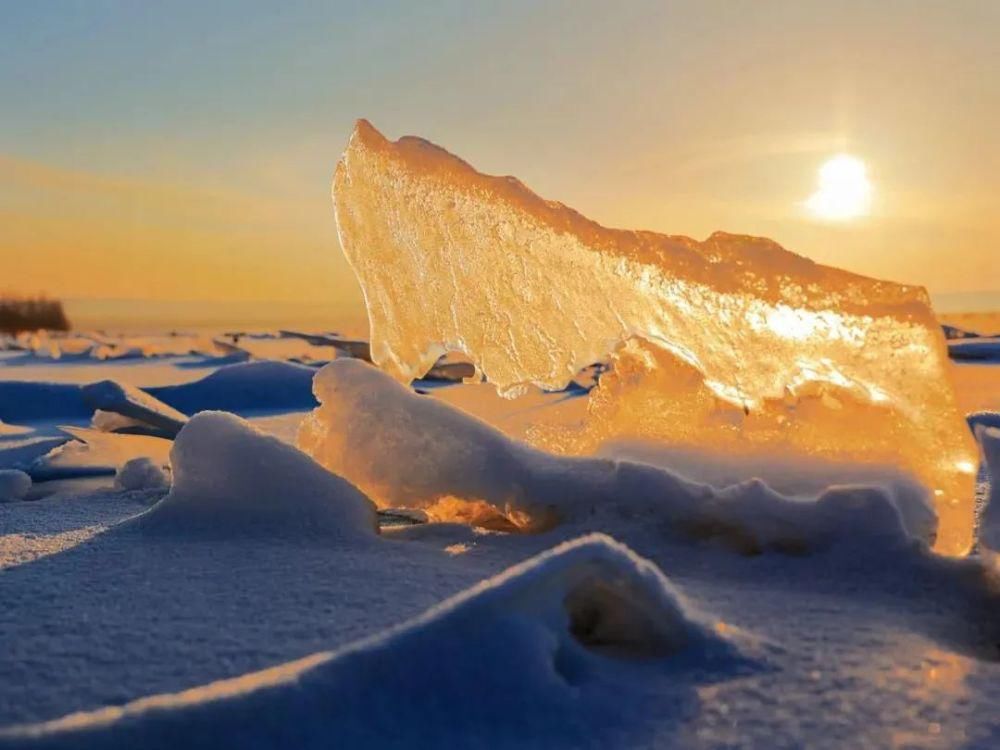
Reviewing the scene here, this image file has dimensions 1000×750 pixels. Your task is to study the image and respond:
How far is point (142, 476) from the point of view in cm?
313

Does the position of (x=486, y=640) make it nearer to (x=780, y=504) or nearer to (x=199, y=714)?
(x=199, y=714)

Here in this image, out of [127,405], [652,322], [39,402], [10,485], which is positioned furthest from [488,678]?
[39,402]

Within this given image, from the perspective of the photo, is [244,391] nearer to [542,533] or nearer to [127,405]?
[127,405]

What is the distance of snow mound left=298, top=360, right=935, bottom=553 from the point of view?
5.92 feet

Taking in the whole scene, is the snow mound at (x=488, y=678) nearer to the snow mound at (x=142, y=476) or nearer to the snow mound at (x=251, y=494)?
the snow mound at (x=251, y=494)

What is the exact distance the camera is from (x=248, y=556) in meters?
1.77

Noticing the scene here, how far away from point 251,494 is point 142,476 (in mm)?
1313

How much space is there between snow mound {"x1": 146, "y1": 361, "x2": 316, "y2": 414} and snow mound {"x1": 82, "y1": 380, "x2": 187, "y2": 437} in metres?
1.81

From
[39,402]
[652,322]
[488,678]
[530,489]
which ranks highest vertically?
[652,322]

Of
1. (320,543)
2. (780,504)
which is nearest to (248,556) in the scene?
(320,543)

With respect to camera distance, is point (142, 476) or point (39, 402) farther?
point (39, 402)

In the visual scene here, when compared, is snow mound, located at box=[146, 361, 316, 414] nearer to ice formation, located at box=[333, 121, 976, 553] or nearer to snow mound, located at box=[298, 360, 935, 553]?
A: ice formation, located at box=[333, 121, 976, 553]

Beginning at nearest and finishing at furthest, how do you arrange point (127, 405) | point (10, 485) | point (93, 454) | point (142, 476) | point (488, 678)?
point (488, 678)
point (10, 485)
point (142, 476)
point (93, 454)
point (127, 405)

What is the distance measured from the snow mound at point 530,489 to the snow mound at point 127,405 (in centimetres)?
265
